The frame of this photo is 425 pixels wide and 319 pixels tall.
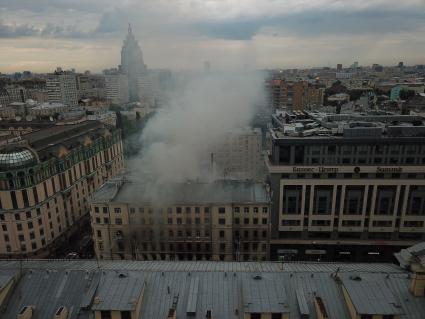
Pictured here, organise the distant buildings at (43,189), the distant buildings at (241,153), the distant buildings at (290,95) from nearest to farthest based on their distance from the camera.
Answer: the distant buildings at (43,189)
the distant buildings at (241,153)
the distant buildings at (290,95)

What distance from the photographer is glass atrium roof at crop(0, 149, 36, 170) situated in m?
54.4

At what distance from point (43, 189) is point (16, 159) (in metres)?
6.88

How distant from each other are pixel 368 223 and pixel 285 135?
67.0ft

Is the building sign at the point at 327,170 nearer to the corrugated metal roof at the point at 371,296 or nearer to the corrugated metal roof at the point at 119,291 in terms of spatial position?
the corrugated metal roof at the point at 371,296

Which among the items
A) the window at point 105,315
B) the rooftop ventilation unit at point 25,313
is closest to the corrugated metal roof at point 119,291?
the window at point 105,315

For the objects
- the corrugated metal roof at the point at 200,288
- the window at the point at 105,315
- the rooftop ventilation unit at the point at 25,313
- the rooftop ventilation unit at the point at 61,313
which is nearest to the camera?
the window at the point at 105,315

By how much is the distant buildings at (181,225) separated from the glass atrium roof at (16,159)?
13654 mm

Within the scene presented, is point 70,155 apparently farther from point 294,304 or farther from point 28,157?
point 294,304

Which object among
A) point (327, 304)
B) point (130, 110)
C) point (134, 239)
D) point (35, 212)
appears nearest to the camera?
point (327, 304)

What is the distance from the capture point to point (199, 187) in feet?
187

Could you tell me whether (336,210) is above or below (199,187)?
below

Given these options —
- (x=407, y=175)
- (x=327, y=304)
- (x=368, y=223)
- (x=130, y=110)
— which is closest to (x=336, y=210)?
(x=368, y=223)

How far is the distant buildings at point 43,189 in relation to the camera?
55344 mm

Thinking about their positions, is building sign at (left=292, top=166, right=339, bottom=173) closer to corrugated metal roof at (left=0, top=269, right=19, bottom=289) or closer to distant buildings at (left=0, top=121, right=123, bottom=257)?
corrugated metal roof at (left=0, top=269, right=19, bottom=289)
